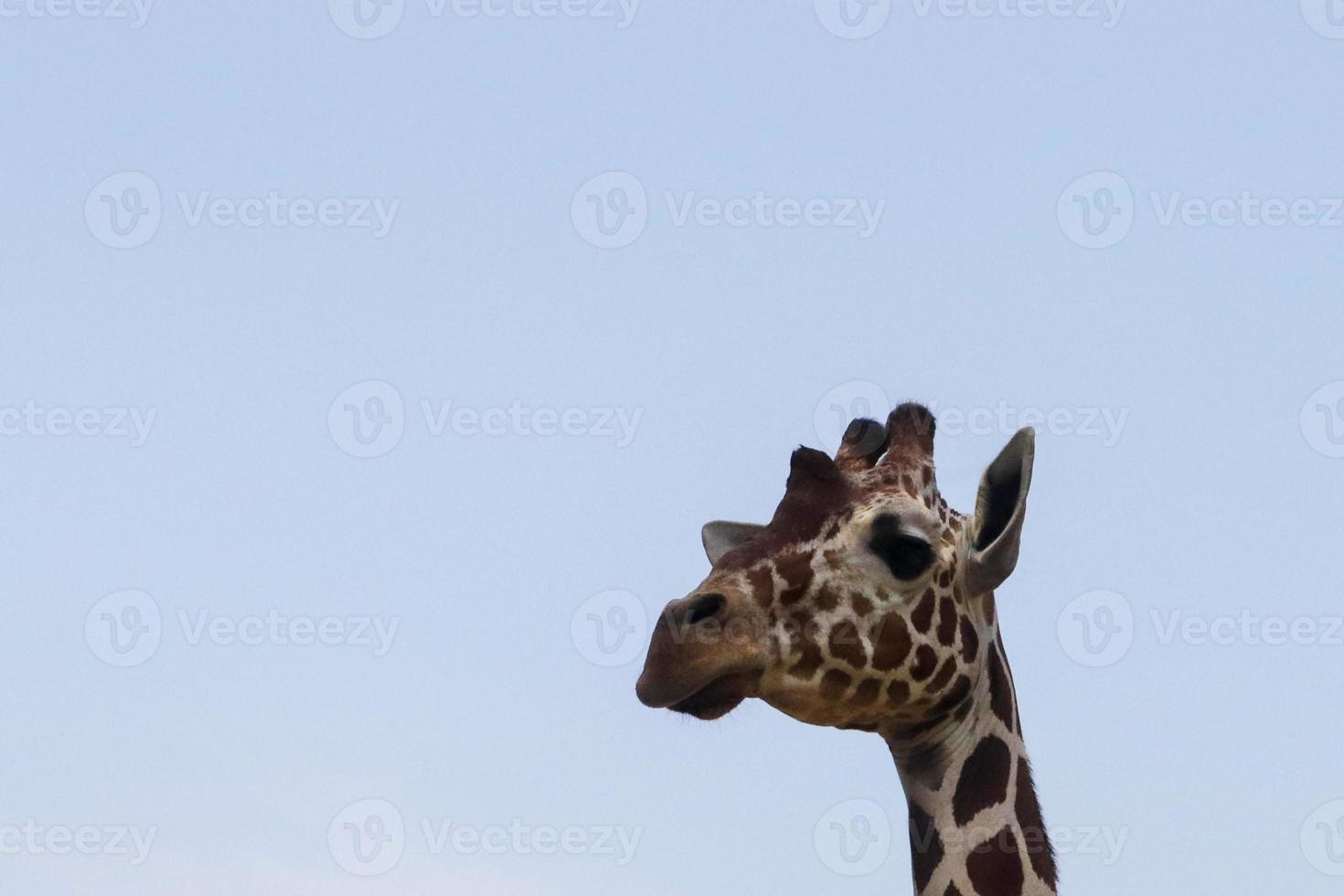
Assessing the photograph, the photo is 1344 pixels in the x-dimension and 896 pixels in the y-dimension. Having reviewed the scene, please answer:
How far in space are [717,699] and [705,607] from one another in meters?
0.44

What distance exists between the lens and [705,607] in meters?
9.24

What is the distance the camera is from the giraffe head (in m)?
9.33

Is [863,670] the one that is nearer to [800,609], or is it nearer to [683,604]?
[800,609]

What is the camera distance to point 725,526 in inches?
449

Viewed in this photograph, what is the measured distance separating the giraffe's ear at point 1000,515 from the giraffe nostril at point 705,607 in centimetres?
140

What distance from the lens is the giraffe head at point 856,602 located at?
9.33 meters

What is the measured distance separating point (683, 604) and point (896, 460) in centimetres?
183

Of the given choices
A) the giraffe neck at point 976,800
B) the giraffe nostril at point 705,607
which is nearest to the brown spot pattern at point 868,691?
the giraffe neck at point 976,800

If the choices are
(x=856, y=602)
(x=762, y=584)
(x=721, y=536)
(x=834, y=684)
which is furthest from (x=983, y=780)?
(x=721, y=536)

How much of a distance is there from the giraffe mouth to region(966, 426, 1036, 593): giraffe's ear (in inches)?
54.4

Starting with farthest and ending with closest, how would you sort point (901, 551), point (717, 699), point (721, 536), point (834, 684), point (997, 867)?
point (721, 536) < point (901, 551) < point (834, 684) < point (997, 867) < point (717, 699)

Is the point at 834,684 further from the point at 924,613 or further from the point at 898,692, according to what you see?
the point at 924,613

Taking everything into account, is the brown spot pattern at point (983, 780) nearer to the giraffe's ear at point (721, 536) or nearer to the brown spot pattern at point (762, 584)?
the brown spot pattern at point (762, 584)

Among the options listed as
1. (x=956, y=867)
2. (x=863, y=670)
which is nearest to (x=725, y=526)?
(x=863, y=670)
